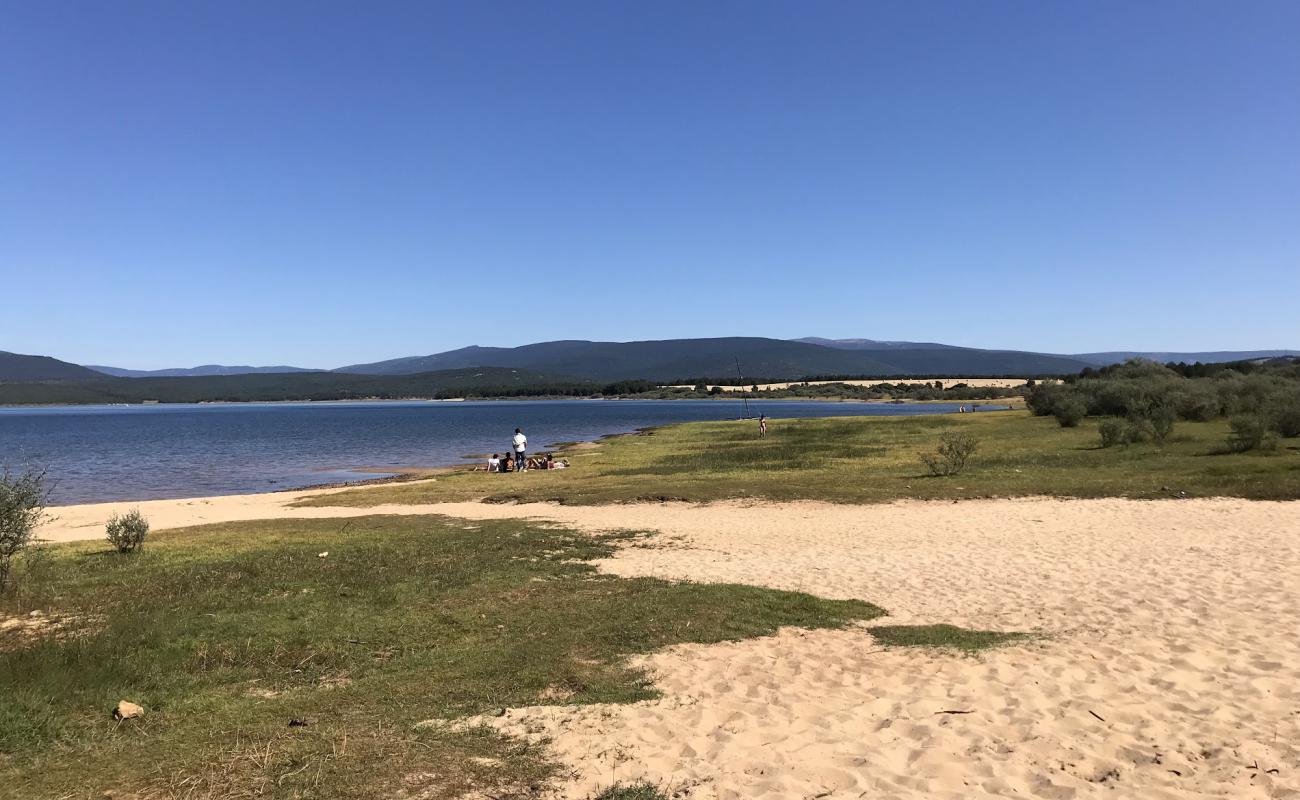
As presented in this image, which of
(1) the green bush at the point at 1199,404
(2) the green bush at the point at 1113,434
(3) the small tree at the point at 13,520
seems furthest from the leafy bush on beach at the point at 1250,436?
(3) the small tree at the point at 13,520

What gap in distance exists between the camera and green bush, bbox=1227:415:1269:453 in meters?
25.5

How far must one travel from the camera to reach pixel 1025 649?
7.68 m

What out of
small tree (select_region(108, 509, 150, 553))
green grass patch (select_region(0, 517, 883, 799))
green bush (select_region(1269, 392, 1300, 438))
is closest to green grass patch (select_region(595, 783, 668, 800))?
green grass patch (select_region(0, 517, 883, 799))

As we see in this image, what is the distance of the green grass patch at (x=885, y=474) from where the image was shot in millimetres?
19953

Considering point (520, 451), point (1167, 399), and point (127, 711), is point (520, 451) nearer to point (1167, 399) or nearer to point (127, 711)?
point (127, 711)

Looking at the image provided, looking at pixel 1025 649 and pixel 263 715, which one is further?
pixel 1025 649

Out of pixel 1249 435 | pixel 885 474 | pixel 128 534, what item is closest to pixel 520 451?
pixel 885 474

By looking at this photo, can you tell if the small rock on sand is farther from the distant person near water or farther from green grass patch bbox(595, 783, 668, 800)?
the distant person near water

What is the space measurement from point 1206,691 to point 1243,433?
25353 mm

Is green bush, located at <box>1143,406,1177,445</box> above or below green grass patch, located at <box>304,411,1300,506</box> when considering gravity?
above

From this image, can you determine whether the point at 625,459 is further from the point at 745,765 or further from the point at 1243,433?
the point at 745,765

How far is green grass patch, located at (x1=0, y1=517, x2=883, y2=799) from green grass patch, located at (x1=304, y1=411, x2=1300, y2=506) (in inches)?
395

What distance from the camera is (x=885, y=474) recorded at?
25.5 meters

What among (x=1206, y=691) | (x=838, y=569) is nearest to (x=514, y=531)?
(x=838, y=569)
